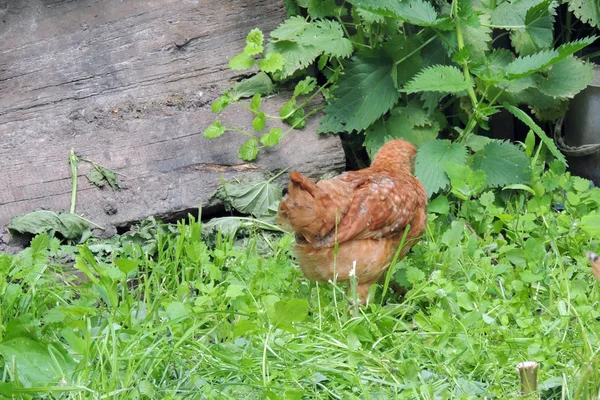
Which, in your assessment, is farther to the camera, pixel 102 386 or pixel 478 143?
pixel 478 143

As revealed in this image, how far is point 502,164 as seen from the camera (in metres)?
4.53

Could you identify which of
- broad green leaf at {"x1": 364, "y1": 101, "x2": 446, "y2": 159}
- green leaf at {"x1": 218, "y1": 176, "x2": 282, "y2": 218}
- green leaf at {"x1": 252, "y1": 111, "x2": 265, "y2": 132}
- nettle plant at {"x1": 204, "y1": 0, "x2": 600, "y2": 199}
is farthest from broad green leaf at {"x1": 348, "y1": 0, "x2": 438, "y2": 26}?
green leaf at {"x1": 218, "y1": 176, "x2": 282, "y2": 218}

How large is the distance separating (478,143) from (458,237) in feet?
2.94

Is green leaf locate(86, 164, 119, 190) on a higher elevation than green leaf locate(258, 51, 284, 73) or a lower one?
lower

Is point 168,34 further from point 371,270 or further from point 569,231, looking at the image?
point 569,231

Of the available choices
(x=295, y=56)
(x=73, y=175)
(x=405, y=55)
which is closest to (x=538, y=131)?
(x=405, y=55)

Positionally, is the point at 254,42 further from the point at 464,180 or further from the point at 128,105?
the point at 464,180

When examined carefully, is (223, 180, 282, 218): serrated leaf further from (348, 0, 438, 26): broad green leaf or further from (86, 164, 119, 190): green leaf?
(348, 0, 438, 26): broad green leaf

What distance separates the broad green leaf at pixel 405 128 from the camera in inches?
187

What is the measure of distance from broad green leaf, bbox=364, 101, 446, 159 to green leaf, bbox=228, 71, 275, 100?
0.68 metres

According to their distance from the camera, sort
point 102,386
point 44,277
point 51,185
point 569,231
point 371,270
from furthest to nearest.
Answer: point 51,185 < point 569,231 < point 44,277 < point 371,270 < point 102,386

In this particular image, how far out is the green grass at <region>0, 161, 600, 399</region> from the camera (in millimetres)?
2727

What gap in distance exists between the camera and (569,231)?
4164 millimetres

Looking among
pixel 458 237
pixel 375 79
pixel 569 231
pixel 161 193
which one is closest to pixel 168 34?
pixel 161 193
